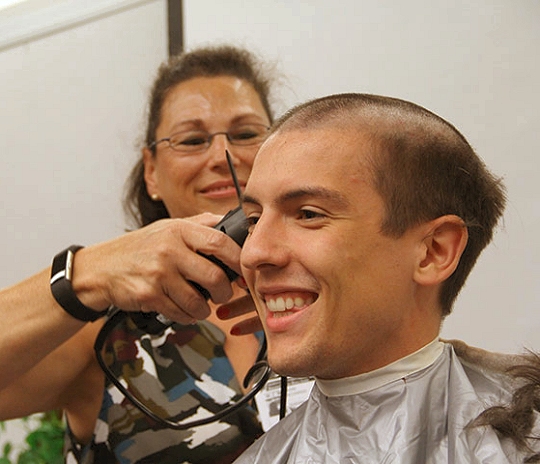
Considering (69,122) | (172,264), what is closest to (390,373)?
(172,264)

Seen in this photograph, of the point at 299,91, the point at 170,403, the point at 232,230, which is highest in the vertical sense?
the point at 299,91

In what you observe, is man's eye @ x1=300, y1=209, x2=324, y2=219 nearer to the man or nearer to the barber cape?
the man

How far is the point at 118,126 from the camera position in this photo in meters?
2.70

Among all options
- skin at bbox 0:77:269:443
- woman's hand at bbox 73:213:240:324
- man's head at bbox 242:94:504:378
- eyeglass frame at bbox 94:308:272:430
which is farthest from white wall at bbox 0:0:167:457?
man's head at bbox 242:94:504:378

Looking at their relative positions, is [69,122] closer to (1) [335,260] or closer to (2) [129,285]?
(2) [129,285]

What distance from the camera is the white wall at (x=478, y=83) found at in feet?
5.94

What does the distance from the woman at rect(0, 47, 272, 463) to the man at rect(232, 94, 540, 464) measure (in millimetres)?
175

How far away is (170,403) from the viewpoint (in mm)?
1545

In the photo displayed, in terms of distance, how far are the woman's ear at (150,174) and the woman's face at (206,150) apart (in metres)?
0.04

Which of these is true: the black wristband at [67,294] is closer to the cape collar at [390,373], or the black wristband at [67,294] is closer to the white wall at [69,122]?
the cape collar at [390,373]

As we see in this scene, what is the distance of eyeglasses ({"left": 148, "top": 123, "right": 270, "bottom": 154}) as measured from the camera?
5.82 feet

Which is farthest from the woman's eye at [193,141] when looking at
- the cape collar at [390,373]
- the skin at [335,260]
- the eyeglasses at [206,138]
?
the cape collar at [390,373]

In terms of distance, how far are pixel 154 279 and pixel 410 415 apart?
19.2 inches

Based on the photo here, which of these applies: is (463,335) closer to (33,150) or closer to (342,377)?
(342,377)
